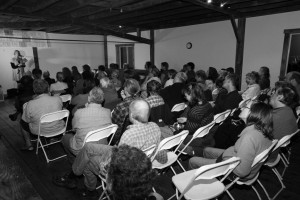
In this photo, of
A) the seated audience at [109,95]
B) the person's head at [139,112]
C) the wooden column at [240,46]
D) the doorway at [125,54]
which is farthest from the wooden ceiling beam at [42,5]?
the doorway at [125,54]

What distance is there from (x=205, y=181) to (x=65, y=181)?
1677 mm

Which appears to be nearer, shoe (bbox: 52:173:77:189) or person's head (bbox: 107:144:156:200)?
person's head (bbox: 107:144:156:200)

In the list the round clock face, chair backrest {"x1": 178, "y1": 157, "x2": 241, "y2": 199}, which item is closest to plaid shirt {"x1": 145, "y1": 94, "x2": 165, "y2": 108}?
chair backrest {"x1": 178, "y1": 157, "x2": 241, "y2": 199}

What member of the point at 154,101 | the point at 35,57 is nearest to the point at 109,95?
the point at 154,101

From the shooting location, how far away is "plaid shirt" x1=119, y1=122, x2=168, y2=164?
5.83 feet

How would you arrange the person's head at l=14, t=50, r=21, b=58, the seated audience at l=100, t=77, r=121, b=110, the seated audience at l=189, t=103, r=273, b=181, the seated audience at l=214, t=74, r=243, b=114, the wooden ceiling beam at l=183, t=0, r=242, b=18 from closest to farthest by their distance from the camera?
the seated audience at l=189, t=103, r=273, b=181 < the seated audience at l=214, t=74, r=243, b=114 < the seated audience at l=100, t=77, r=121, b=110 < the wooden ceiling beam at l=183, t=0, r=242, b=18 < the person's head at l=14, t=50, r=21, b=58

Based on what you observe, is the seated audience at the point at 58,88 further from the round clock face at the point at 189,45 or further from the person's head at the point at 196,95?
the round clock face at the point at 189,45

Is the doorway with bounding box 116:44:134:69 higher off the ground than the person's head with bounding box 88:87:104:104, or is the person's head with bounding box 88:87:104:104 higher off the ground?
the doorway with bounding box 116:44:134:69

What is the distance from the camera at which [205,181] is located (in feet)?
5.75

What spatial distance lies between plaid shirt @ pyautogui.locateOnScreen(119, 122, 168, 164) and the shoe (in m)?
1.09

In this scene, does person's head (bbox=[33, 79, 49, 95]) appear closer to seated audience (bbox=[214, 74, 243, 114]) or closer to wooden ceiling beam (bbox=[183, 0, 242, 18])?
seated audience (bbox=[214, 74, 243, 114])

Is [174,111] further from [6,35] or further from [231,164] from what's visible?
[6,35]

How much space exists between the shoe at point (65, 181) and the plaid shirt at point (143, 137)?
43.0 inches

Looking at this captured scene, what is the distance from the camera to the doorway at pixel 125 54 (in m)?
10.1
